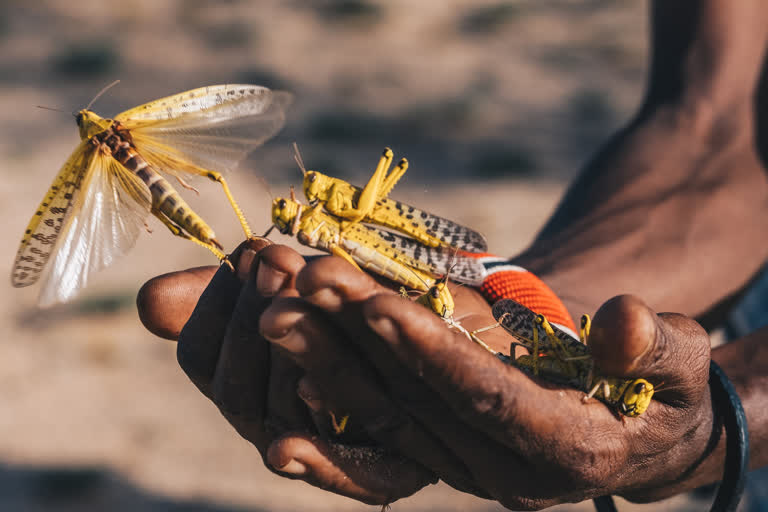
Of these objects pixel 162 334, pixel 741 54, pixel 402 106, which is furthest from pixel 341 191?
pixel 402 106

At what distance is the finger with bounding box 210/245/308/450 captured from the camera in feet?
5.16

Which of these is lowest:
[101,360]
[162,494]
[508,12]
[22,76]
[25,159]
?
[162,494]

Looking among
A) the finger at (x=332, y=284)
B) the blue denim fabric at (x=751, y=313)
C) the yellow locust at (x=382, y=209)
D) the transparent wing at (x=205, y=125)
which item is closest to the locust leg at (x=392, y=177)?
the yellow locust at (x=382, y=209)

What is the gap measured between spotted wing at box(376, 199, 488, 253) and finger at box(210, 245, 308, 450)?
0.58 meters

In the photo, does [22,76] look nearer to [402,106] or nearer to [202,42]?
[202,42]

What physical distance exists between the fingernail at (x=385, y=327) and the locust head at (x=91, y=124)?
97 cm

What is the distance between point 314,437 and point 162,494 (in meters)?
3.28

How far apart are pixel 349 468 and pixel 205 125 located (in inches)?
40.1

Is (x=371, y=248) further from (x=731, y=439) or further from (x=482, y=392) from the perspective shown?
(x=731, y=439)

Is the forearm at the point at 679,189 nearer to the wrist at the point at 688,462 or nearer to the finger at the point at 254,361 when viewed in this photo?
the wrist at the point at 688,462

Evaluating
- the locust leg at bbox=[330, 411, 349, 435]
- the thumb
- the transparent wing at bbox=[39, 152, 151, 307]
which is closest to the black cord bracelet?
the thumb

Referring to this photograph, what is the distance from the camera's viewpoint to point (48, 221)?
1.87 metres

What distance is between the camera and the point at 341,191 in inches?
80.0

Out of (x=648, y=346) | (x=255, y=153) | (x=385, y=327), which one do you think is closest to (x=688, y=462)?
(x=648, y=346)
